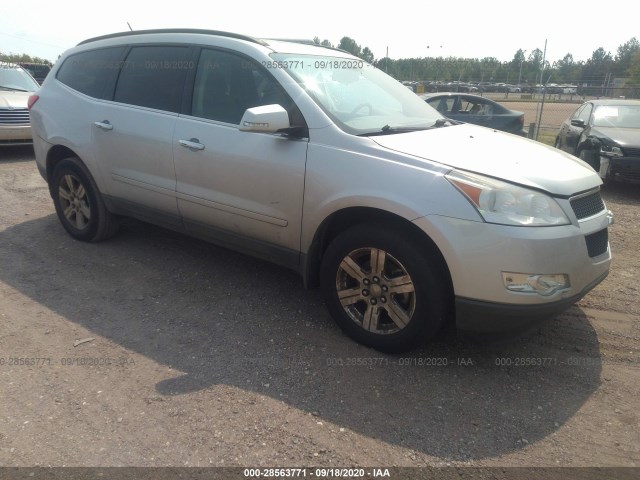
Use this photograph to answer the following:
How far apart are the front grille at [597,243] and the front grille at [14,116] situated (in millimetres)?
9790

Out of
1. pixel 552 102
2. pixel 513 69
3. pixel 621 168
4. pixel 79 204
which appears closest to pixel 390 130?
pixel 79 204

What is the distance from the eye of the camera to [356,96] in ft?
12.4

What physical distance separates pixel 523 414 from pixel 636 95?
16.9 m

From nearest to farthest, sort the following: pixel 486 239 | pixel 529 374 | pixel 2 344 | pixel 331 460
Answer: pixel 331 460
pixel 486 239
pixel 529 374
pixel 2 344

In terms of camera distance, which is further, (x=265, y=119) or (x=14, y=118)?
(x=14, y=118)

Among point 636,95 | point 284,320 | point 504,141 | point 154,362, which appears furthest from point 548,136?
point 154,362

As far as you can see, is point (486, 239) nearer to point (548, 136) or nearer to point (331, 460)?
point (331, 460)

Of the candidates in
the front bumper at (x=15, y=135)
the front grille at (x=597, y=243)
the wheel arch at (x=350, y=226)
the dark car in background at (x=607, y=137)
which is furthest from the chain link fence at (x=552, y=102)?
the front bumper at (x=15, y=135)

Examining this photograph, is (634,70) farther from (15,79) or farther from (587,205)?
(587,205)

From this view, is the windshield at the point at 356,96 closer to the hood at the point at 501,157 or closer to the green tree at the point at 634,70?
the hood at the point at 501,157

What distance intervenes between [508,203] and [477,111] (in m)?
9.31

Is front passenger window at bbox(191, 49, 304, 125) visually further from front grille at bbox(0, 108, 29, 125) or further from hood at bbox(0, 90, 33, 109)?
hood at bbox(0, 90, 33, 109)

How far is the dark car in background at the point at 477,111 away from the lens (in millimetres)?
11117

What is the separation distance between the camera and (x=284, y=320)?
12.0 ft
